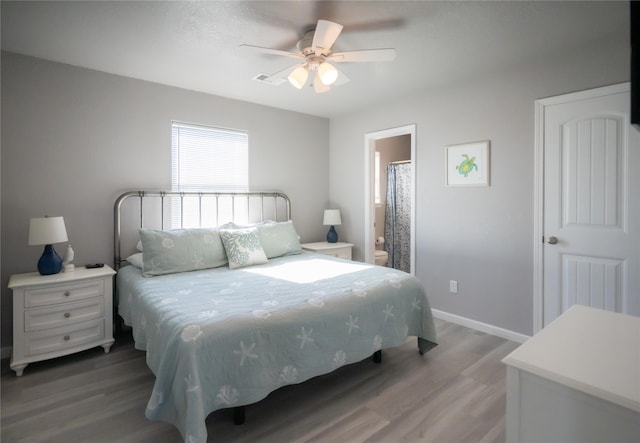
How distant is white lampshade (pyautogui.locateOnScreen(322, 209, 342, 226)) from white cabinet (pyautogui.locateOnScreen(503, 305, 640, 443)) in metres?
3.45

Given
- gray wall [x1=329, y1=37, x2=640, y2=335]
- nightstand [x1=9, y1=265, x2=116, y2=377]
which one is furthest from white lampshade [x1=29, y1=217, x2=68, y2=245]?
gray wall [x1=329, y1=37, x2=640, y2=335]

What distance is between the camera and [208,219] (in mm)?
3832

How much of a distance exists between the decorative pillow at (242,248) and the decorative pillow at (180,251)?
0.09m

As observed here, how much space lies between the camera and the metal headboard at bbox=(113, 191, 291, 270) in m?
3.28

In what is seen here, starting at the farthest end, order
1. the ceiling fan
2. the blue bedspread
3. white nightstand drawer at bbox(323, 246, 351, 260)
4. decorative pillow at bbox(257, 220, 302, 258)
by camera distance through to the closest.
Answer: white nightstand drawer at bbox(323, 246, 351, 260)
decorative pillow at bbox(257, 220, 302, 258)
the ceiling fan
the blue bedspread

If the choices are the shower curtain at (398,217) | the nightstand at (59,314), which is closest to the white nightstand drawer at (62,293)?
the nightstand at (59,314)

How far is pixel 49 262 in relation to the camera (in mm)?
2707

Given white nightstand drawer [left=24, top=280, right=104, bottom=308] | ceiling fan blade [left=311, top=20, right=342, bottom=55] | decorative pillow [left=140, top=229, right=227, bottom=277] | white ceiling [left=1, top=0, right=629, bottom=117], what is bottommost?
white nightstand drawer [left=24, top=280, right=104, bottom=308]

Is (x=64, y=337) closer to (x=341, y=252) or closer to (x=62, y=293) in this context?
(x=62, y=293)

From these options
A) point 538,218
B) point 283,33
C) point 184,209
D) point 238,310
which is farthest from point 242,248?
point 538,218

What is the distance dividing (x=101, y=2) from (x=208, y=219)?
2.20 meters

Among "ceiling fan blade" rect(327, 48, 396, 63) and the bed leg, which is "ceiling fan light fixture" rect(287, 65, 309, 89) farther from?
the bed leg

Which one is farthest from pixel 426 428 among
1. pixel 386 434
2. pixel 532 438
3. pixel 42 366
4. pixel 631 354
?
pixel 42 366

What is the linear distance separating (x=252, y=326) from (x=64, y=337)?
72.5 inches
